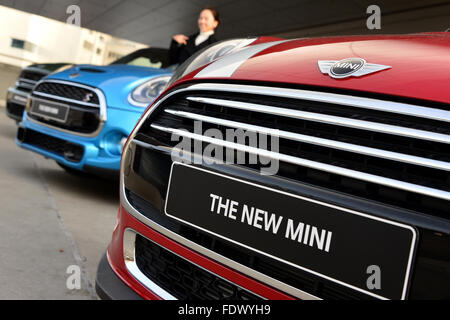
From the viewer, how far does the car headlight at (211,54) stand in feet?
5.39

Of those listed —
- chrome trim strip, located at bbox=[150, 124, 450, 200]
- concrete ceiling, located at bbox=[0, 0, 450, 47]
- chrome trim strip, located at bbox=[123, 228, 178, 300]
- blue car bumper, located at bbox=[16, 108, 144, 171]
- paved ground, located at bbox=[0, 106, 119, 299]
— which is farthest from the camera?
concrete ceiling, located at bbox=[0, 0, 450, 47]

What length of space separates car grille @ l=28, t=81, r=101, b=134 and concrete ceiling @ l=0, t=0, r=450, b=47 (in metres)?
8.53

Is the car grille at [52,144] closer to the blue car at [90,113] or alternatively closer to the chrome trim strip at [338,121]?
the blue car at [90,113]

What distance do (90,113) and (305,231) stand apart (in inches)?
95.7

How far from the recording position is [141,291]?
4.33ft

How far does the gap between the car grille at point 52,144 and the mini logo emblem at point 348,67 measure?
2.33 m

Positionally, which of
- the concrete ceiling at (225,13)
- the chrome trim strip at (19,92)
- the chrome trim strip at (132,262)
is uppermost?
the concrete ceiling at (225,13)

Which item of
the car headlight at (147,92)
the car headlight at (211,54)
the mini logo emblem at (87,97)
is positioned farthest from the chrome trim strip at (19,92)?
the car headlight at (211,54)

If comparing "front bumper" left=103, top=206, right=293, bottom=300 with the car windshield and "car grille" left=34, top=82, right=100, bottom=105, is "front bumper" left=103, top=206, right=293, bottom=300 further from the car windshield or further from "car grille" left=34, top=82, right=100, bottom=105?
the car windshield

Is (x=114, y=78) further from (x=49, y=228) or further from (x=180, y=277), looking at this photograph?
(x=180, y=277)

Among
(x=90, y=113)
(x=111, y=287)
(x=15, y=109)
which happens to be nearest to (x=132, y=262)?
(x=111, y=287)

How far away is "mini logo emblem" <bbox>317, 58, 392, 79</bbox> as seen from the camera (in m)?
1.06

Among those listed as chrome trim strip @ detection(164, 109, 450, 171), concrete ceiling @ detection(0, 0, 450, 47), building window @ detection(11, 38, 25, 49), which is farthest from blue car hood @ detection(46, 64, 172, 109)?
building window @ detection(11, 38, 25, 49)
